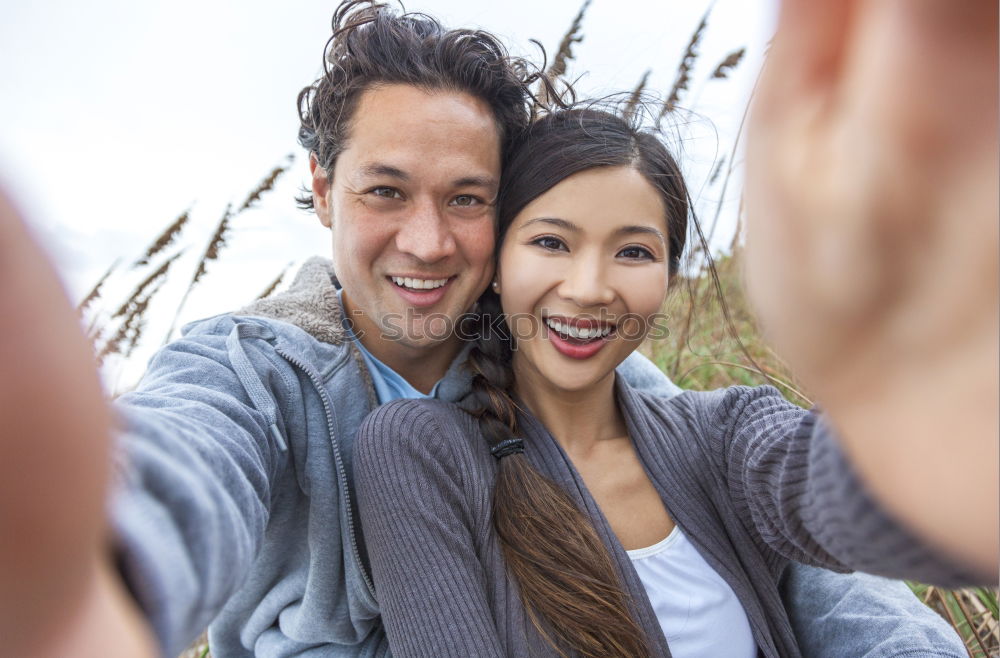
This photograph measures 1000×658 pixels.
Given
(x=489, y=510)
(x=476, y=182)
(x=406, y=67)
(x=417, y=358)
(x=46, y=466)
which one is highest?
(x=406, y=67)

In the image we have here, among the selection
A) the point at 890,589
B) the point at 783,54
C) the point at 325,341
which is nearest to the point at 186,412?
the point at 325,341

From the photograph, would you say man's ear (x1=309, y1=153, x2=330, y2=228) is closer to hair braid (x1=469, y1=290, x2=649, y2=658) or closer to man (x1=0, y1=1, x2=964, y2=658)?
man (x1=0, y1=1, x2=964, y2=658)

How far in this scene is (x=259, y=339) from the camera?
4.88 ft

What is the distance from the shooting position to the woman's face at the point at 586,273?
1.50 meters

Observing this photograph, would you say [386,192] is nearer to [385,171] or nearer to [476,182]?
[385,171]

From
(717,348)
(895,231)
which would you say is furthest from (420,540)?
(717,348)

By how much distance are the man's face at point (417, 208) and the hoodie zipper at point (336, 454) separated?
29cm

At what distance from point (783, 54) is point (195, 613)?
2.08 ft

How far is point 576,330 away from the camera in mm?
1523

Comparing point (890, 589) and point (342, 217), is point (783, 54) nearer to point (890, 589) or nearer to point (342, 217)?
point (342, 217)

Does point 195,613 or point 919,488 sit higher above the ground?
point 919,488

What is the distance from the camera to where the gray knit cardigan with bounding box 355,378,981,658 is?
124cm

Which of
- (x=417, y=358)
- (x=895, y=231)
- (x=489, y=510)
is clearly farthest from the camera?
(x=417, y=358)

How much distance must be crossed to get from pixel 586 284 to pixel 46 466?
121 cm
